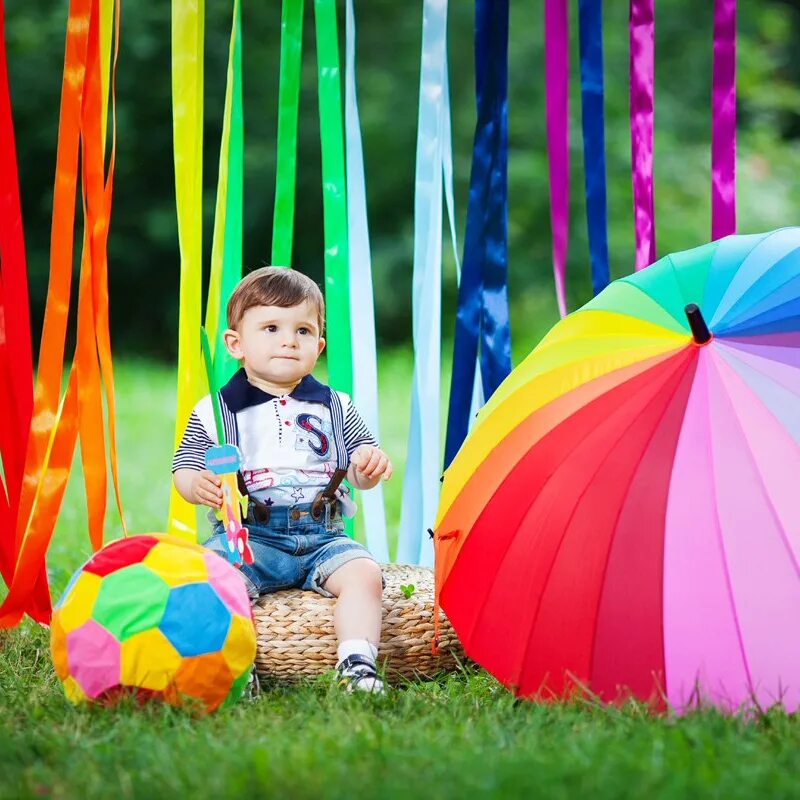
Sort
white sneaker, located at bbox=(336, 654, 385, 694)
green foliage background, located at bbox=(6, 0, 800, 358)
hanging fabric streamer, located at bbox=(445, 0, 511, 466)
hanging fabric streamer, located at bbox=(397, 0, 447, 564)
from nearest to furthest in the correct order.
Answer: white sneaker, located at bbox=(336, 654, 385, 694), hanging fabric streamer, located at bbox=(445, 0, 511, 466), hanging fabric streamer, located at bbox=(397, 0, 447, 564), green foliage background, located at bbox=(6, 0, 800, 358)

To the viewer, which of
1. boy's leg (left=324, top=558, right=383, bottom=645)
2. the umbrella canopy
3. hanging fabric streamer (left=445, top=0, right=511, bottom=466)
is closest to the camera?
the umbrella canopy

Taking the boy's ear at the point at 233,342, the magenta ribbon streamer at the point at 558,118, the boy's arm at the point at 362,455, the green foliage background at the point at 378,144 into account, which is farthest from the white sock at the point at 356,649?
the green foliage background at the point at 378,144

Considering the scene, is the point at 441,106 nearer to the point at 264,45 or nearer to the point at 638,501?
the point at 638,501

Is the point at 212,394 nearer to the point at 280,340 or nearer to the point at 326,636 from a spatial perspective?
the point at 280,340

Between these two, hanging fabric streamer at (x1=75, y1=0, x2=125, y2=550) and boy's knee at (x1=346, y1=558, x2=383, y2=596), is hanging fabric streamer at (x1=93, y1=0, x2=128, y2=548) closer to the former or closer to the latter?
hanging fabric streamer at (x1=75, y1=0, x2=125, y2=550)

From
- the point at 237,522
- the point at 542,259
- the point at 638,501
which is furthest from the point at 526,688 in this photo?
the point at 542,259

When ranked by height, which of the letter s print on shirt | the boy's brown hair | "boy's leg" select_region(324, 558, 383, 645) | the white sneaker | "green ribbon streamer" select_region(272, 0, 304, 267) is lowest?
the white sneaker

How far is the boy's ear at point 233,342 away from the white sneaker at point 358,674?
2.48 ft

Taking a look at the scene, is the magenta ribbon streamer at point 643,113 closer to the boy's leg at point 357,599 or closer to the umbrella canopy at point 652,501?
the umbrella canopy at point 652,501

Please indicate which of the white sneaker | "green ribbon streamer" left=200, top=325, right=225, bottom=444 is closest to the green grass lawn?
the white sneaker

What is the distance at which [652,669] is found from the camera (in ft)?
6.95

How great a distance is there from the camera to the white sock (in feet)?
8.34

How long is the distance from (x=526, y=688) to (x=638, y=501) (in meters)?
0.39

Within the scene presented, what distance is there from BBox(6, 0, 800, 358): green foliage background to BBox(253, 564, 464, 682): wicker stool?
817 centimetres
